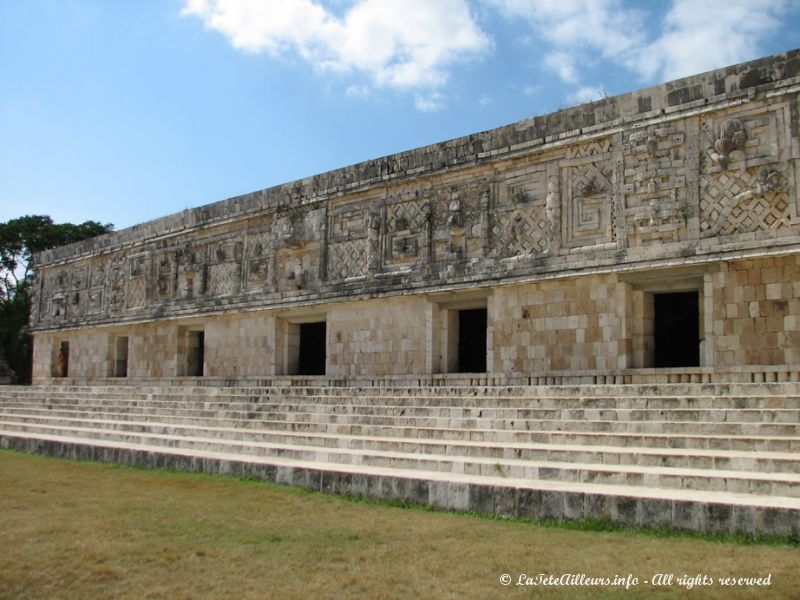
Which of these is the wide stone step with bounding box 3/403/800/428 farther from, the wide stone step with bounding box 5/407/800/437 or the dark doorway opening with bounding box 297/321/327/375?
the dark doorway opening with bounding box 297/321/327/375

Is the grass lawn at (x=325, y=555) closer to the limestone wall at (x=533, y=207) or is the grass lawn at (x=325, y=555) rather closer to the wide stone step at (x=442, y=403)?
the wide stone step at (x=442, y=403)

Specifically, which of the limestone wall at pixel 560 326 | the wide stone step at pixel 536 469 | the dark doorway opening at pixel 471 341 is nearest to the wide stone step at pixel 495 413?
the wide stone step at pixel 536 469

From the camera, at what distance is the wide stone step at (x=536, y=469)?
5195 millimetres

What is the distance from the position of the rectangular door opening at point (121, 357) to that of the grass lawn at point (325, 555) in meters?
14.8

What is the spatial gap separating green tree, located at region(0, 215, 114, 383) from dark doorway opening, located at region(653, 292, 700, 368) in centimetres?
2358

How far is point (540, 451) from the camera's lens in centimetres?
670

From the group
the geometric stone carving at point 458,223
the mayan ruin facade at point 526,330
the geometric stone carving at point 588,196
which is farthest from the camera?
the geometric stone carving at point 458,223

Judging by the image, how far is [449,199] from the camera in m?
12.6

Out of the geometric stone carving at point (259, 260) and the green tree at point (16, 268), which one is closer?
the geometric stone carving at point (259, 260)

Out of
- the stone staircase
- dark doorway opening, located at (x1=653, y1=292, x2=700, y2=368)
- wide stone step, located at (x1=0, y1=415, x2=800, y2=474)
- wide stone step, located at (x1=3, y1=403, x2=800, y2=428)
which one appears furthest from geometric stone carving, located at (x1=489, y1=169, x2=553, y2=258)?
wide stone step, located at (x1=0, y1=415, x2=800, y2=474)

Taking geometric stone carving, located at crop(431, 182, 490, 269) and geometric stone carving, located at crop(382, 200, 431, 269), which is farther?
geometric stone carving, located at crop(382, 200, 431, 269)

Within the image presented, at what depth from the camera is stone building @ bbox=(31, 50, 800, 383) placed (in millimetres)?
9211

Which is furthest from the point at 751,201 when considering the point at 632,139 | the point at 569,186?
the point at 569,186

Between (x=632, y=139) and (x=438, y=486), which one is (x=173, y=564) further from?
(x=632, y=139)
